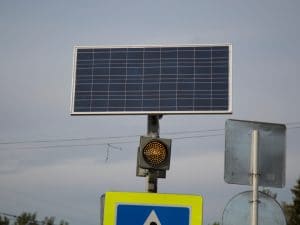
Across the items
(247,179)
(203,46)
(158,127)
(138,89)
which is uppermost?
(203,46)

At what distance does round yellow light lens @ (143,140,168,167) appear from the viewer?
745 centimetres

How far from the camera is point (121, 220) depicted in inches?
292

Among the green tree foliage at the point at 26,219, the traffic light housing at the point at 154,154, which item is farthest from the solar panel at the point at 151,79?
A: the green tree foliage at the point at 26,219

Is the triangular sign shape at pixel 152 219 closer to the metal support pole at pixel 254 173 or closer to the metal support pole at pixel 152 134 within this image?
the metal support pole at pixel 152 134

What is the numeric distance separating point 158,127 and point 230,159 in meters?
1.84

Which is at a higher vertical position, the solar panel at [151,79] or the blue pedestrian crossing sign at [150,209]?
the solar panel at [151,79]

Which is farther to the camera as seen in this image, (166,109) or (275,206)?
(166,109)

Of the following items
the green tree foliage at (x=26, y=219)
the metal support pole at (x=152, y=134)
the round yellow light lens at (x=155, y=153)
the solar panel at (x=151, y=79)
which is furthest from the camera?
the green tree foliage at (x=26, y=219)

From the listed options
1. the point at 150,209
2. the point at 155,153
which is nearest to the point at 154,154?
the point at 155,153

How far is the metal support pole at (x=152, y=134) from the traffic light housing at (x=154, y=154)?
0.14m

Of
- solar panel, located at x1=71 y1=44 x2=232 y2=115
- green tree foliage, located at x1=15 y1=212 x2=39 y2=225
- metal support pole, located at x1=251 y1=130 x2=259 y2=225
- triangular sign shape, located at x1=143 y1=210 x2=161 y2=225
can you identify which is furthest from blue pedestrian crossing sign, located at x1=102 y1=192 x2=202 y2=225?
green tree foliage, located at x1=15 y1=212 x2=39 y2=225

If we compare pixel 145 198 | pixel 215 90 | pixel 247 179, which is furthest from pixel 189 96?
pixel 247 179

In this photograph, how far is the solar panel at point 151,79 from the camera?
8.88 meters

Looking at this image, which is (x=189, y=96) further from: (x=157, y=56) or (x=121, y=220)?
(x=121, y=220)
